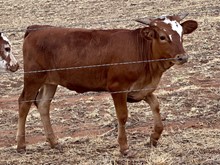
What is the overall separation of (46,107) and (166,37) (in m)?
2.21

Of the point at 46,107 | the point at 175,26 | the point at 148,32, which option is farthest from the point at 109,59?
the point at 46,107

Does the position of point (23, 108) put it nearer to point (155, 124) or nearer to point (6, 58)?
point (6, 58)

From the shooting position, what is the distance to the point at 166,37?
7.34 metres

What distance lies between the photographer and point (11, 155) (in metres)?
8.12

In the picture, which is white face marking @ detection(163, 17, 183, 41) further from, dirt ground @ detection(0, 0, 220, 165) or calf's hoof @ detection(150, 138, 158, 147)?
calf's hoof @ detection(150, 138, 158, 147)

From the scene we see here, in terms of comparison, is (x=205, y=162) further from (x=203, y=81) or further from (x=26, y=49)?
(x=203, y=81)

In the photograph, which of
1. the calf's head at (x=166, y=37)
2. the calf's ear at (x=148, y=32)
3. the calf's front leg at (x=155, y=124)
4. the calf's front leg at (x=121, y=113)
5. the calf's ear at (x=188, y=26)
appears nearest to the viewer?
the calf's head at (x=166, y=37)

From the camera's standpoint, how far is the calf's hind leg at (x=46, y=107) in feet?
27.5

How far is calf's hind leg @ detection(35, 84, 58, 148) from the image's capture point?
8.37 meters

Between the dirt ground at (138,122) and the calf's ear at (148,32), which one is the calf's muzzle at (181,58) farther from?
the dirt ground at (138,122)

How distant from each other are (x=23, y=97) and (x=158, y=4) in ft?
58.4

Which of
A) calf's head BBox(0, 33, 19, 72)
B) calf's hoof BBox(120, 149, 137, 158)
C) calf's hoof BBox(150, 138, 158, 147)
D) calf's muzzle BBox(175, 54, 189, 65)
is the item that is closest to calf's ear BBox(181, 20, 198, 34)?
calf's muzzle BBox(175, 54, 189, 65)

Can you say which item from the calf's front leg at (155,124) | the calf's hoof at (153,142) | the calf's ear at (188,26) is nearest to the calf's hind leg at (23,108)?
the calf's front leg at (155,124)

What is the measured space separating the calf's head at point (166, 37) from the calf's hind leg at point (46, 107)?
1.81 metres
